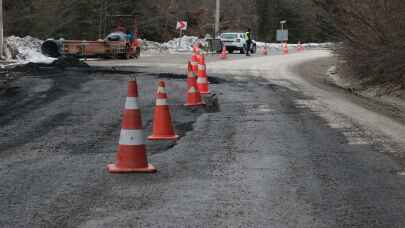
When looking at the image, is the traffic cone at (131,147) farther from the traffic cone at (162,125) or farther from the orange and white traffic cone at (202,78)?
the orange and white traffic cone at (202,78)

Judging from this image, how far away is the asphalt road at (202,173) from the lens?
566 cm

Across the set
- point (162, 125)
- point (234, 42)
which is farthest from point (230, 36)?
point (162, 125)

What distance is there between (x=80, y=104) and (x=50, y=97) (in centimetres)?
142

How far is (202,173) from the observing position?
743 cm

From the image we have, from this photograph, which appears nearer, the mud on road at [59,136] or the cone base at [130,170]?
the mud on road at [59,136]

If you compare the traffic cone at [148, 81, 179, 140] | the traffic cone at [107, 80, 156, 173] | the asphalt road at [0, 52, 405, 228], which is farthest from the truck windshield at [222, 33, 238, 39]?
the traffic cone at [107, 80, 156, 173]

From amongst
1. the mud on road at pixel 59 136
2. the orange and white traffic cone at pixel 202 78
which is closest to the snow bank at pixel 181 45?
the mud on road at pixel 59 136

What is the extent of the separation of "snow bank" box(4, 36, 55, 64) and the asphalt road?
19.4 m

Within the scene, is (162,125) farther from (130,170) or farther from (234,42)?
(234,42)

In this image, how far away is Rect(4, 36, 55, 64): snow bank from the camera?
32.8 m

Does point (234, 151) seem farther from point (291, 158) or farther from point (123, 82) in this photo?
point (123, 82)

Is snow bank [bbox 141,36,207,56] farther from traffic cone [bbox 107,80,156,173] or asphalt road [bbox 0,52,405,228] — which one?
traffic cone [bbox 107,80,156,173]

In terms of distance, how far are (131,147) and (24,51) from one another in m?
30.2

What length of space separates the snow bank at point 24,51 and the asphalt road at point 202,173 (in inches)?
762
